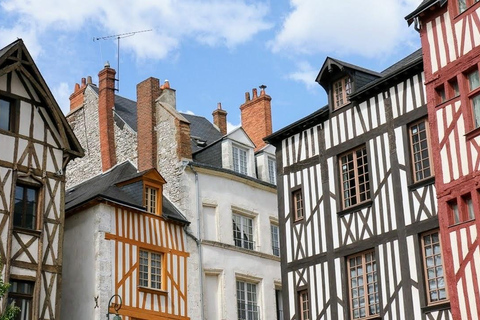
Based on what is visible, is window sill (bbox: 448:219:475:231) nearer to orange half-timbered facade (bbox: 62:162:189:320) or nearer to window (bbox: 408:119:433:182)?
window (bbox: 408:119:433:182)

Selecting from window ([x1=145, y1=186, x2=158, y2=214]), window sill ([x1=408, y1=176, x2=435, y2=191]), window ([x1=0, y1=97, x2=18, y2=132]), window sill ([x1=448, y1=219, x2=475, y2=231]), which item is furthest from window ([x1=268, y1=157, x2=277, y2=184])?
window sill ([x1=448, y1=219, x2=475, y2=231])

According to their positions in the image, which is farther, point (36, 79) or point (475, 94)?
point (36, 79)

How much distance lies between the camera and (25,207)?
19734 millimetres

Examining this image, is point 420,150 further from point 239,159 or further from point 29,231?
point 239,159

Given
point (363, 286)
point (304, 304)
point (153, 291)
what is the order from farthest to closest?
point (153, 291) < point (304, 304) < point (363, 286)

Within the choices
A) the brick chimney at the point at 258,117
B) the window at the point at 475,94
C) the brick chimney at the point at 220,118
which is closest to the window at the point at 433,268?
the window at the point at 475,94

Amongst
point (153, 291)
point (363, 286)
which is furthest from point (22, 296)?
point (363, 286)

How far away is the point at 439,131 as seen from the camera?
630 inches

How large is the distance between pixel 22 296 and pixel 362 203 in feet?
25.9

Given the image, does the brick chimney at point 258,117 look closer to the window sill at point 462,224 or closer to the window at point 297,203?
the window at point 297,203

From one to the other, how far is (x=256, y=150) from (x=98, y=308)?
921 centimetres

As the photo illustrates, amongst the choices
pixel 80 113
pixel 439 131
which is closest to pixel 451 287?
pixel 439 131

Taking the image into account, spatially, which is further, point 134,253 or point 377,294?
point 134,253

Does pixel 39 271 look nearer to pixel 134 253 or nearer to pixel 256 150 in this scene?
pixel 134 253
